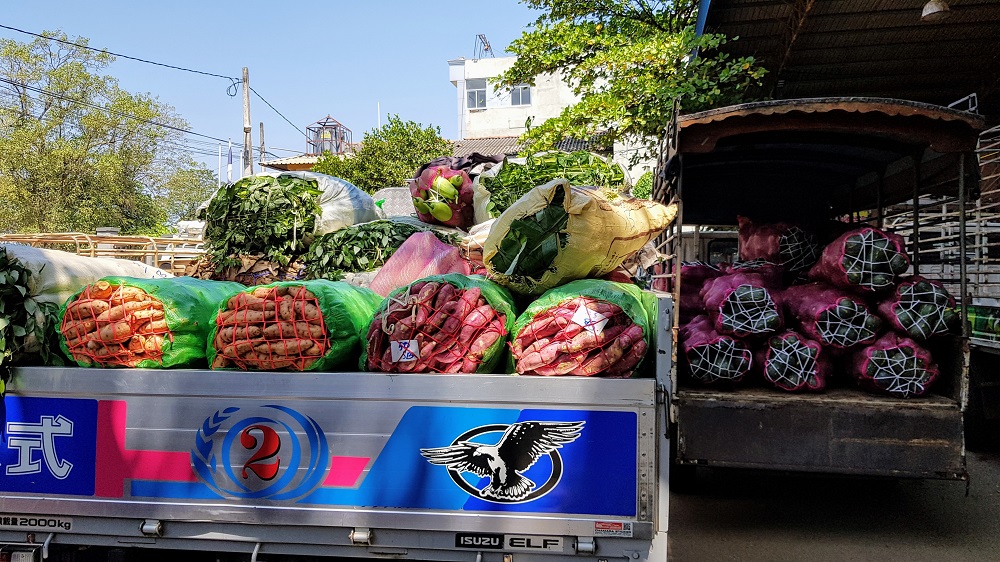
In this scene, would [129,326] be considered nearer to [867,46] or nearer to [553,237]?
[553,237]

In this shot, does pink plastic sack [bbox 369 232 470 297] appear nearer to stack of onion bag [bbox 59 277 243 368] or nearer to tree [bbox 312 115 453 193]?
stack of onion bag [bbox 59 277 243 368]

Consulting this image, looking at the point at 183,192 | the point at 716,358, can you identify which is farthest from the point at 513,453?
the point at 183,192

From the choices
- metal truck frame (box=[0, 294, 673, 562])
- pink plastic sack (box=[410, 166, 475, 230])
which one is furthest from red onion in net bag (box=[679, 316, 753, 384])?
pink plastic sack (box=[410, 166, 475, 230])

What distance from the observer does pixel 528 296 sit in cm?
362

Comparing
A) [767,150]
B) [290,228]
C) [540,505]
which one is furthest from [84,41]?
[540,505]

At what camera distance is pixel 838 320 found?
4027 millimetres

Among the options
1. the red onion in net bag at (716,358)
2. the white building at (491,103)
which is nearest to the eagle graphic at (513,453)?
the red onion in net bag at (716,358)

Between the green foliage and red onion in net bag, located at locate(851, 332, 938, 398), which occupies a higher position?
the green foliage

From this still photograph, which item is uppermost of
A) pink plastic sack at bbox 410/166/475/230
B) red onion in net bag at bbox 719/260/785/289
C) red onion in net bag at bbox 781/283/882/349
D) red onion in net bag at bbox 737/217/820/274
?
pink plastic sack at bbox 410/166/475/230

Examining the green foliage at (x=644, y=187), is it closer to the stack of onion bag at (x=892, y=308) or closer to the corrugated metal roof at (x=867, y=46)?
the corrugated metal roof at (x=867, y=46)

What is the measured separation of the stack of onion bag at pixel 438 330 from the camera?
2895 millimetres

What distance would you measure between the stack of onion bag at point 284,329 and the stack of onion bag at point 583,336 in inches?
30.1

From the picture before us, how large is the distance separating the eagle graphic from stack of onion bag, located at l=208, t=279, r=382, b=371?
0.77 metres

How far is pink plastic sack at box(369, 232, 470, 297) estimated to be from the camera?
4.14 meters
